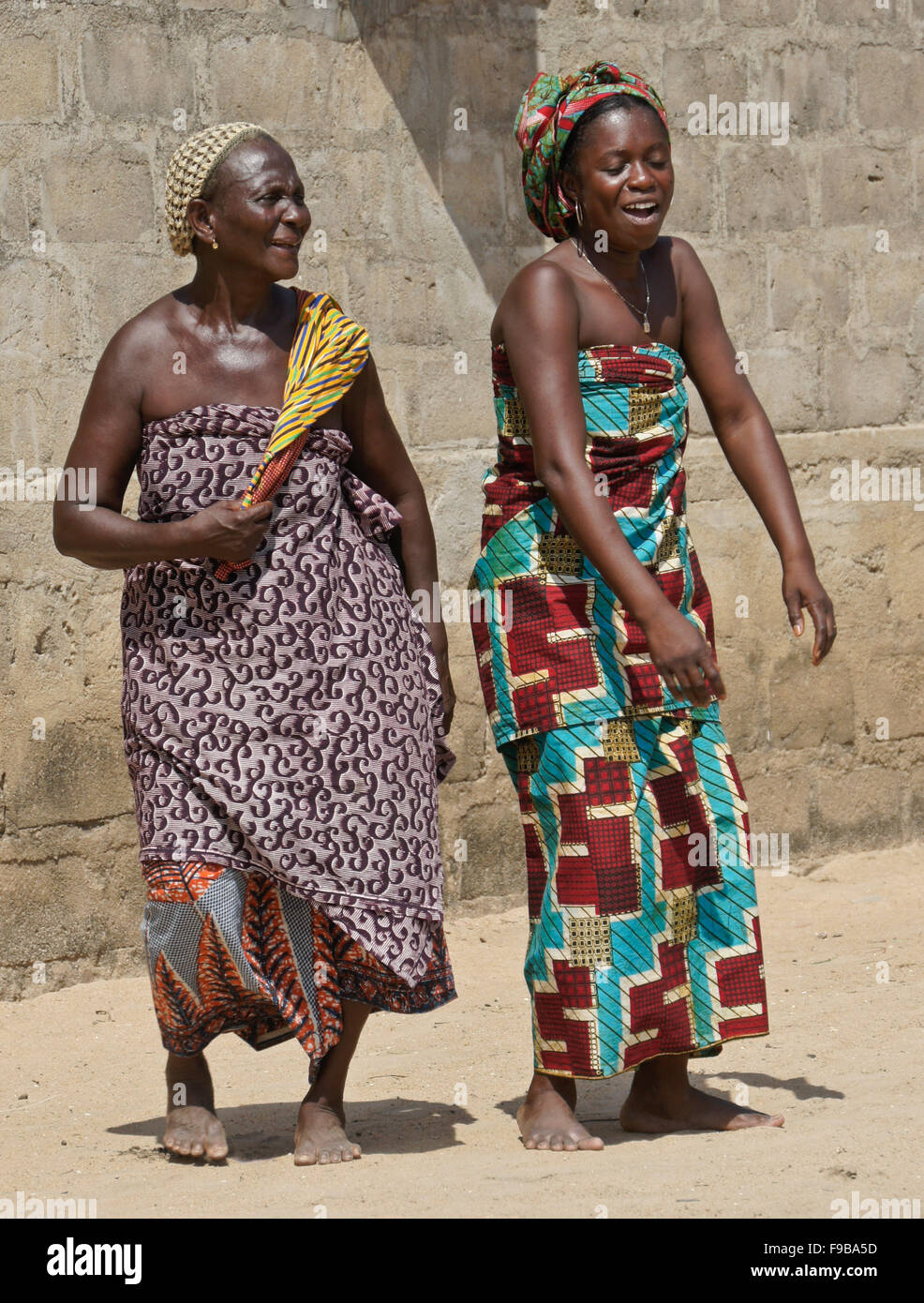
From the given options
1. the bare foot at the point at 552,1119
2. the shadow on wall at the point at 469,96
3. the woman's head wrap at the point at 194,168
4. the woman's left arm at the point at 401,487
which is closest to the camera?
the woman's head wrap at the point at 194,168

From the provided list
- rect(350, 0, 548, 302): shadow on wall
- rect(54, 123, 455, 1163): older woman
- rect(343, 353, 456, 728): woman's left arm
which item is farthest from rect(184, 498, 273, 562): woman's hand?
rect(350, 0, 548, 302): shadow on wall

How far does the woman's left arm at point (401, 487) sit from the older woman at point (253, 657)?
117 millimetres

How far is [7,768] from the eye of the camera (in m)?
4.95

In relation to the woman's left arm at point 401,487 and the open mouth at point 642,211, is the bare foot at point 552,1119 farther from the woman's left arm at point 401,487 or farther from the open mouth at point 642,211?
the open mouth at point 642,211

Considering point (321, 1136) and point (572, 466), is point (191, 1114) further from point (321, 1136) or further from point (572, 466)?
point (572, 466)

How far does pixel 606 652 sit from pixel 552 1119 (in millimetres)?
954

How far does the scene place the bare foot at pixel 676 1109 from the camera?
372cm

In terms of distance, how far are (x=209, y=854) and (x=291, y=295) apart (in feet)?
3.77

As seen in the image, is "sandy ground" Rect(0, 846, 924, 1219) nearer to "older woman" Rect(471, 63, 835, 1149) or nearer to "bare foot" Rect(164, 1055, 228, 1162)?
"bare foot" Rect(164, 1055, 228, 1162)

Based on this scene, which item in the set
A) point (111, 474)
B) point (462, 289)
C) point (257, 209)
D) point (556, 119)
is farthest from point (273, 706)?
point (462, 289)

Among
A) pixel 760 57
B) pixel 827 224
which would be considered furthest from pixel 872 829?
pixel 760 57

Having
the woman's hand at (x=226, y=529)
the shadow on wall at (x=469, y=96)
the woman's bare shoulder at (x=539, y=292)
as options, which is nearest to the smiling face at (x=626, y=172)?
the woman's bare shoulder at (x=539, y=292)
